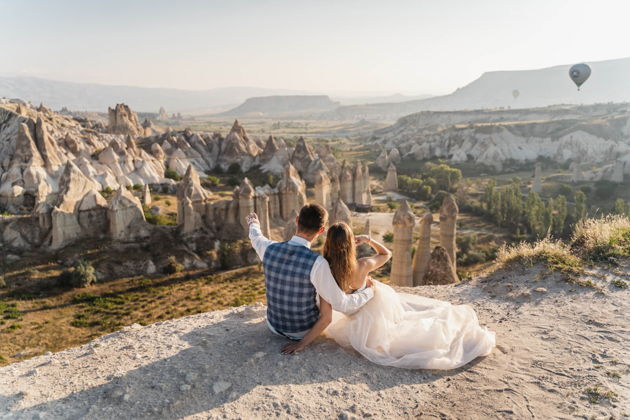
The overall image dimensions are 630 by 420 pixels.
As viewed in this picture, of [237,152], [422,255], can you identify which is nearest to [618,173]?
[422,255]

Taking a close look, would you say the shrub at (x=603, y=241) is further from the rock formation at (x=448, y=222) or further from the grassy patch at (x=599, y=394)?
the rock formation at (x=448, y=222)

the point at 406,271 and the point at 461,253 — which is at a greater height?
the point at 406,271

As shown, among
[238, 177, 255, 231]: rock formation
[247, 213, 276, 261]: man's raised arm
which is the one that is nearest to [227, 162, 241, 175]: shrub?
[238, 177, 255, 231]: rock formation

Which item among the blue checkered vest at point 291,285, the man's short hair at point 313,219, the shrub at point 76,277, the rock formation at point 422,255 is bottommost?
the shrub at point 76,277

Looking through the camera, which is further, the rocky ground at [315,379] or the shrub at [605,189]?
the shrub at [605,189]

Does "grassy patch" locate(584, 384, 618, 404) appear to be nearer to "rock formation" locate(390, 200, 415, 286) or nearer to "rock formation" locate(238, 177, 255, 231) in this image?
"rock formation" locate(390, 200, 415, 286)

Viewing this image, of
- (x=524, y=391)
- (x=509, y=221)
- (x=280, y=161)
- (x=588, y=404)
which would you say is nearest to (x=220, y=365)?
(x=524, y=391)

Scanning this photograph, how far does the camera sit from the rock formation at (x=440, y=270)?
1230 cm

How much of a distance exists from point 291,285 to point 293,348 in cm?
72

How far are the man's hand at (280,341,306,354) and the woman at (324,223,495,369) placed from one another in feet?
1.42

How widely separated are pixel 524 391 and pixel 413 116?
Result: 105596 millimetres

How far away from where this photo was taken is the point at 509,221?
96.6ft

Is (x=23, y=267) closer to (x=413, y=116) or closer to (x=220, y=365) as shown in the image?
(x=220, y=365)

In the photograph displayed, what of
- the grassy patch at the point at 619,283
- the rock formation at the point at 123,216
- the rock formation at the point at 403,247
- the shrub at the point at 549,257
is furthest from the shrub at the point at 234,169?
the grassy patch at the point at 619,283
